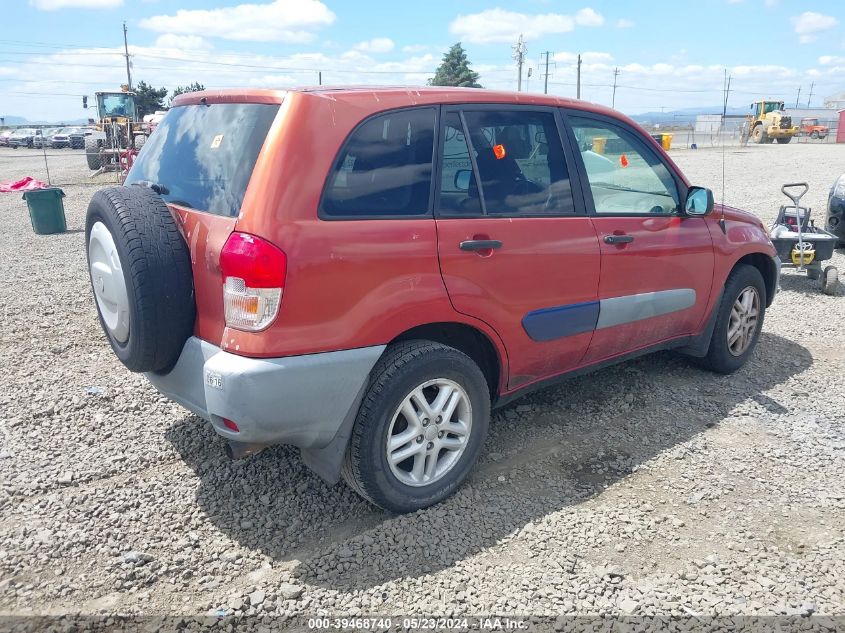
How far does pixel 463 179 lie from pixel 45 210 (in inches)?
421

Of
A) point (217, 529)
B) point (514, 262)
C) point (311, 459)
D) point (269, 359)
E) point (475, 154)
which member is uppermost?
point (475, 154)

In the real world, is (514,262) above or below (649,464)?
above

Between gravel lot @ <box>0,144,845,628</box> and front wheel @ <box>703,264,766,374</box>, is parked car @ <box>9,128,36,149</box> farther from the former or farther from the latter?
front wheel @ <box>703,264,766,374</box>

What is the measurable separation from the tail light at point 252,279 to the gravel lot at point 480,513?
110cm

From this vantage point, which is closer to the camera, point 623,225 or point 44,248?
point 623,225

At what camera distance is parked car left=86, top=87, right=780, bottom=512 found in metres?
2.67

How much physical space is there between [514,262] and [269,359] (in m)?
1.33

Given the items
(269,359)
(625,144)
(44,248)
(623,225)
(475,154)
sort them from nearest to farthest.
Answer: (269,359)
(475,154)
(623,225)
(625,144)
(44,248)

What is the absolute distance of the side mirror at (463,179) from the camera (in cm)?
317

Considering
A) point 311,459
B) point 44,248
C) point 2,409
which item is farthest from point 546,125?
point 44,248

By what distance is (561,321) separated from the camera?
142 inches

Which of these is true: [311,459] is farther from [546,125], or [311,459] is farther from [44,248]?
[44,248]

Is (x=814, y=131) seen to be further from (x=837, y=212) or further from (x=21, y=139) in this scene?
(x=21, y=139)

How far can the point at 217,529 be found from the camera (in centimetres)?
311
